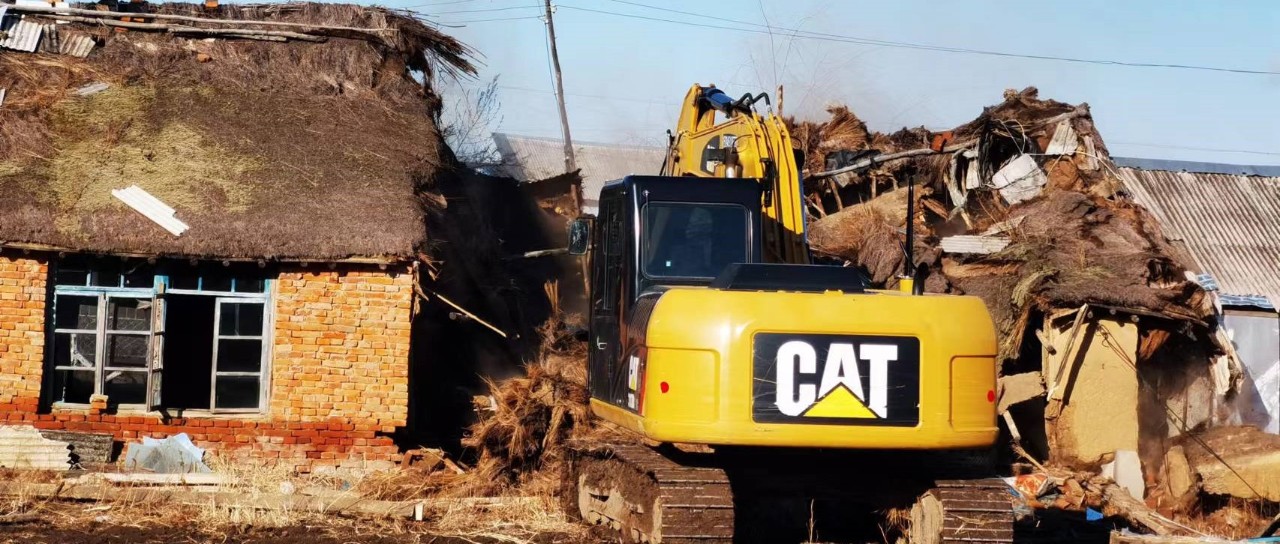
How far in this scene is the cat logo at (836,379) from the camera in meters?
7.81

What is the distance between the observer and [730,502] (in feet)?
26.9

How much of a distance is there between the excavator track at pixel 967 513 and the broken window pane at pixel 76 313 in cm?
927

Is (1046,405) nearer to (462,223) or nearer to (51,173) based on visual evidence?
(462,223)

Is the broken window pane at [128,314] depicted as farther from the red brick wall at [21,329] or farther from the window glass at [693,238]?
the window glass at [693,238]

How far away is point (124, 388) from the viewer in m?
13.9

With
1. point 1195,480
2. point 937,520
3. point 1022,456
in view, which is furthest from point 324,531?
point 1195,480

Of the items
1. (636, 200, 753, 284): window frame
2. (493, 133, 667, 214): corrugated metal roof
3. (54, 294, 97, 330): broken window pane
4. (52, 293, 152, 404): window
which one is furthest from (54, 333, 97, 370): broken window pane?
(493, 133, 667, 214): corrugated metal roof

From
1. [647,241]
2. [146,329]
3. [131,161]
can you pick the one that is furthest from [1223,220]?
[131,161]

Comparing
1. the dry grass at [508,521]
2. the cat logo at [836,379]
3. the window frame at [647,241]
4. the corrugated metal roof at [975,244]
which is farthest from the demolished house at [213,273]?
the cat logo at [836,379]

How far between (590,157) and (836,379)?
35640mm

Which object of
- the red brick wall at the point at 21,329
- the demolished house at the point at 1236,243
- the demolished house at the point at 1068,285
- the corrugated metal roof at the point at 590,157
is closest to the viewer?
the red brick wall at the point at 21,329

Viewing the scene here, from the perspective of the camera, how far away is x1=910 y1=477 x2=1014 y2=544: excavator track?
8.23 meters

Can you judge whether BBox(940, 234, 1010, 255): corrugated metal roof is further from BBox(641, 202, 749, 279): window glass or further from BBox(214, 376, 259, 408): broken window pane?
BBox(214, 376, 259, 408): broken window pane

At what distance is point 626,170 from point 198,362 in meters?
26.7
